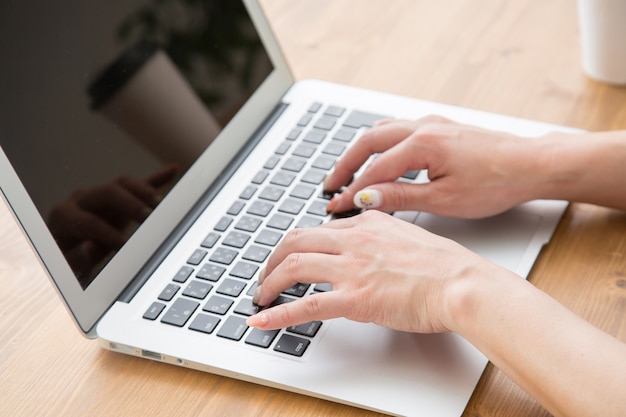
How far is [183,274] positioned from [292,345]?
0.16 metres

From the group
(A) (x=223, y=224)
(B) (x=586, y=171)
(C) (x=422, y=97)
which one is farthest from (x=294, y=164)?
(B) (x=586, y=171)

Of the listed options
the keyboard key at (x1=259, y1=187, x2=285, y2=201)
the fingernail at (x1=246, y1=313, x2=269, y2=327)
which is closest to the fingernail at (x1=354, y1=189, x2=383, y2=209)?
the keyboard key at (x1=259, y1=187, x2=285, y2=201)

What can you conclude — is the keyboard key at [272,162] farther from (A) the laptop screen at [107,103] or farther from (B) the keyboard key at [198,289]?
(B) the keyboard key at [198,289]

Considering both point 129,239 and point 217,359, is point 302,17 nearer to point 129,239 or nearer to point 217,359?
point 129,239

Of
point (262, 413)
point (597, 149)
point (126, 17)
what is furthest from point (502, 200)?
point (126, 17)

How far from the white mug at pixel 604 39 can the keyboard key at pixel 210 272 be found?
2.00ft

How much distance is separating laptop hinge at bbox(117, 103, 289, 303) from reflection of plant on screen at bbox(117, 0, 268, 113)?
0.19 ft

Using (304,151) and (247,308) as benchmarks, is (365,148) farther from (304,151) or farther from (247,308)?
(247,308)

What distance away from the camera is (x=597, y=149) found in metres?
0.93

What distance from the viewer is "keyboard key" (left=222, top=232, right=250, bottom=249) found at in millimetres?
934

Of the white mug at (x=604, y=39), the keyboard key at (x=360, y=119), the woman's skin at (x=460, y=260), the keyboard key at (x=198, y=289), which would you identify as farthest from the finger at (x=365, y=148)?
the white mug at (x=604, y=39)

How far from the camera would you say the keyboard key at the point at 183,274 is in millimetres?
896

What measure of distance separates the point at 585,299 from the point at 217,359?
0.38m

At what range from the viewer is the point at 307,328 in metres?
0.83
